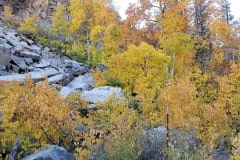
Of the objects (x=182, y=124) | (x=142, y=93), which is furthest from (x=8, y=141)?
(x=142, y=93)

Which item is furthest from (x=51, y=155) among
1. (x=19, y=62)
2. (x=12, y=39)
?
(x=12, y=39)

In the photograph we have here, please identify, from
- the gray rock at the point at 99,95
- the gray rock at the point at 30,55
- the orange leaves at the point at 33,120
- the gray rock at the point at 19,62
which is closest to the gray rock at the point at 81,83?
the gray rock at the point at 99,95

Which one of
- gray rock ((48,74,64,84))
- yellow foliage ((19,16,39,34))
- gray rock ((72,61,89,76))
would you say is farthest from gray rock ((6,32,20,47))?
gray rock ((48,74,64,84))

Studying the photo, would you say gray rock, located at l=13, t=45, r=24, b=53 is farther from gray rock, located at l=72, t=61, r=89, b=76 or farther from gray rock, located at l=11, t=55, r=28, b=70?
gray rock, located at l=72, t=61, r=89, b=76

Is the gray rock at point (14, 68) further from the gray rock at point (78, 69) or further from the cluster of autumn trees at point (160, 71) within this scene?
the cluster of autumn trees at point (160, 71)

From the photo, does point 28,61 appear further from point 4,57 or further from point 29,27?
point 29,27

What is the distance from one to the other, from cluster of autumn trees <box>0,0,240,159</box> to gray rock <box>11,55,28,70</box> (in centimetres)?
424

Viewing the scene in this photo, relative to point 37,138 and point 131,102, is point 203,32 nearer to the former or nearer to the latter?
point 131,102

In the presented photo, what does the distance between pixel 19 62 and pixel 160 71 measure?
8569mm

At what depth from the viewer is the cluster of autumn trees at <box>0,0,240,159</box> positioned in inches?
477

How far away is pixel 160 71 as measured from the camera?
19.2 metres

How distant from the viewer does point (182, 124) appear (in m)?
12.1

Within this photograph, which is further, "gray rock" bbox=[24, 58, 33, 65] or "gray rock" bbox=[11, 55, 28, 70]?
"gray rock" bbox=[24, 58, 33, 65]

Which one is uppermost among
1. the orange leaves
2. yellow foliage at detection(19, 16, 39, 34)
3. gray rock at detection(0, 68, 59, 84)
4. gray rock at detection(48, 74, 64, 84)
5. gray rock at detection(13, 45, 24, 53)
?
yellow foliage at detection(19, 16, 39, 34)
